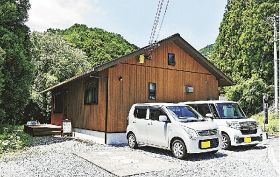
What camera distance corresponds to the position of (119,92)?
13.1 m

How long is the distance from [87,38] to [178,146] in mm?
37082

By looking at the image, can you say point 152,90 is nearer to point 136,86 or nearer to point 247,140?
point 136,86

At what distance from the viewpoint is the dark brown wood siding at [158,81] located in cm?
1297

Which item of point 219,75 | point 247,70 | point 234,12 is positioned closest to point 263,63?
point 247,70

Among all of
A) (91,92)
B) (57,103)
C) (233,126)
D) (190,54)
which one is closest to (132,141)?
(233,126)

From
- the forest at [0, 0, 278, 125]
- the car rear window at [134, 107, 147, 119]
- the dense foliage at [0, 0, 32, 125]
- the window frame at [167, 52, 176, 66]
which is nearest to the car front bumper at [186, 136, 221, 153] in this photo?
the car rear window at [134, 107, 147, 119]

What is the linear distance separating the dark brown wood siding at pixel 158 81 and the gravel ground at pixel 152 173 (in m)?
2.15

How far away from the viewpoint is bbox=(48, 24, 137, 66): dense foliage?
41.5 metres

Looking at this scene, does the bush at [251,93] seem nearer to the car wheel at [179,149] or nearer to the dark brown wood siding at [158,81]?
the dark brown wood siding at [158,81]

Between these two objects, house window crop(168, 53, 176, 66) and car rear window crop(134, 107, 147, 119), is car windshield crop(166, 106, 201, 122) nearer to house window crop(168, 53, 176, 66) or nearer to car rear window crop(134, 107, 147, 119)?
car rear window crop(134, 107, 147, 119)

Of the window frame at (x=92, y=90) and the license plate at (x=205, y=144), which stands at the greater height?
the window frame at (x=92, y=90)

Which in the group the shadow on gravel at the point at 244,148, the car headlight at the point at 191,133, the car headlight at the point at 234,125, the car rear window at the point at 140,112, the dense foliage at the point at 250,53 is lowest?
the shadow on gravel at the point at 244,148

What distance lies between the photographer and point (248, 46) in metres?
33.0

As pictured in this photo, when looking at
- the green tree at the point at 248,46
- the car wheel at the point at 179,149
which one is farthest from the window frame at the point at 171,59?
the green tree at the point at 248,46
